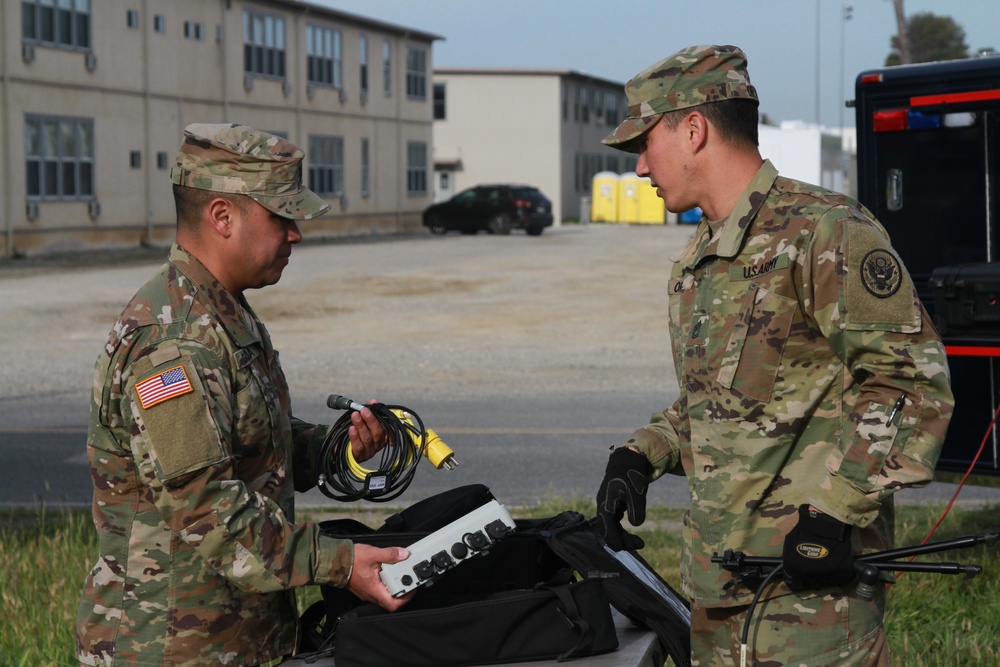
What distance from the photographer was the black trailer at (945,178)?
19.8ft

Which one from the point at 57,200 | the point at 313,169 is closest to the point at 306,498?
the point at 57,200

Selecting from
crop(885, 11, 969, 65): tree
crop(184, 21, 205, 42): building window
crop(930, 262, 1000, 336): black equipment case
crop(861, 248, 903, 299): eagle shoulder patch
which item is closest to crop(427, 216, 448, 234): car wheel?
crop(184, 21, 205, 42): building window

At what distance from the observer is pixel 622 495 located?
10.3 feet

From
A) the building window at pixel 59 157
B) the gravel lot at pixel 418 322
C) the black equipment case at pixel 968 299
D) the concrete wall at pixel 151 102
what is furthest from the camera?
the building window at pixel 59 157

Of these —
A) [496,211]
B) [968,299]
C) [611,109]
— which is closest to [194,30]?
[496,211]

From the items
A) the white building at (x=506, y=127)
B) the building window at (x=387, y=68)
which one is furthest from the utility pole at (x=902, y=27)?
the white building at (x=506, y=127)

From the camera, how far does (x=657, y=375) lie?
517 inches

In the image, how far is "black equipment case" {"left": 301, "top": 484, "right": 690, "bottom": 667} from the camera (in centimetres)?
301

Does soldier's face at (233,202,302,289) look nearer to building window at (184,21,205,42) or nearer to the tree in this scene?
building window at (184,21,205,42)

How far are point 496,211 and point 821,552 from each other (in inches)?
1669

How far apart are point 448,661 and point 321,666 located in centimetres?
34

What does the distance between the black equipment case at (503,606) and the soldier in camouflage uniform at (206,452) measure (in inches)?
5.5

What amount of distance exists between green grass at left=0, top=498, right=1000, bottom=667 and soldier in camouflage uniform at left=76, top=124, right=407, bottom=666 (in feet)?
6.42

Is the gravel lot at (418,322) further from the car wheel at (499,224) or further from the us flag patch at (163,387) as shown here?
the car wheel at (499,224)
